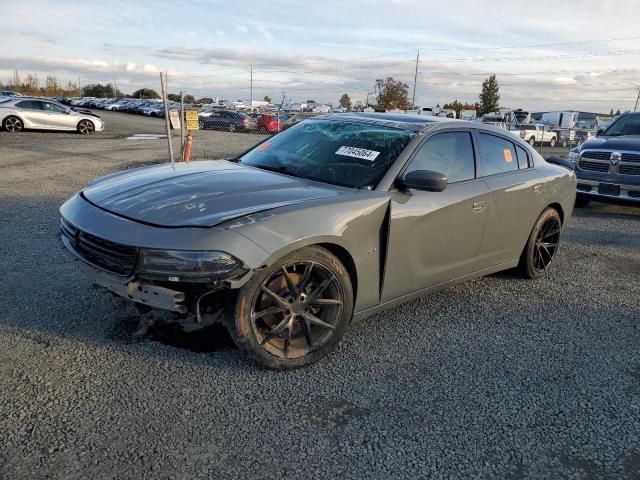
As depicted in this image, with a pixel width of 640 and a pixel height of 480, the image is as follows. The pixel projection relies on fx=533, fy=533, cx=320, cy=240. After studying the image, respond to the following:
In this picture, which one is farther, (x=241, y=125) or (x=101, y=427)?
(x=241, y=125)

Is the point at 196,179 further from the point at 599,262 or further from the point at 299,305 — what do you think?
the point at 599,262

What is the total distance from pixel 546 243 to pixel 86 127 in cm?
2173

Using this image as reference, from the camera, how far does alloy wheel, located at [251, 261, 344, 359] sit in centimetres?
319

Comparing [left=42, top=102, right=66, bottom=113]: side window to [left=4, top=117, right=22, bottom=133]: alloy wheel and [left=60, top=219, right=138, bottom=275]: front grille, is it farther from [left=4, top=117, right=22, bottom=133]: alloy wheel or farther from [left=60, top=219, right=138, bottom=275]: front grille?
[left=60, top=219, right=138, bottom=275]: front grille

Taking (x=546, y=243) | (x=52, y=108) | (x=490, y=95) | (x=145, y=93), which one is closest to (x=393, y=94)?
(x=490, y=95)

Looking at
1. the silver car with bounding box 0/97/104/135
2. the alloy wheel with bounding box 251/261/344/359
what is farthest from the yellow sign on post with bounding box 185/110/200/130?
the silver car with bounding box 0/97/104/135

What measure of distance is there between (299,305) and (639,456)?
196 centimetres

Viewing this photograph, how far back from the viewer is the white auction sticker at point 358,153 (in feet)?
12.9

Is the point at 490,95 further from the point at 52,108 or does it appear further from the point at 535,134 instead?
the point at 52,108

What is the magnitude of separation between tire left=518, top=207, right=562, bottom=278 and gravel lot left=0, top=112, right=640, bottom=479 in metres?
0.52

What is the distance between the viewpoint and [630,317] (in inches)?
181

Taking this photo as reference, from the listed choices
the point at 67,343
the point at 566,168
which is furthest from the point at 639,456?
the point at 566,168

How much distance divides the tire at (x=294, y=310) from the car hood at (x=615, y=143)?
781cm

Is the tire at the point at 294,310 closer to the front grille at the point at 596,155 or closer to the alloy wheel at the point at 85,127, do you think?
the front grille at the point at 596,155
